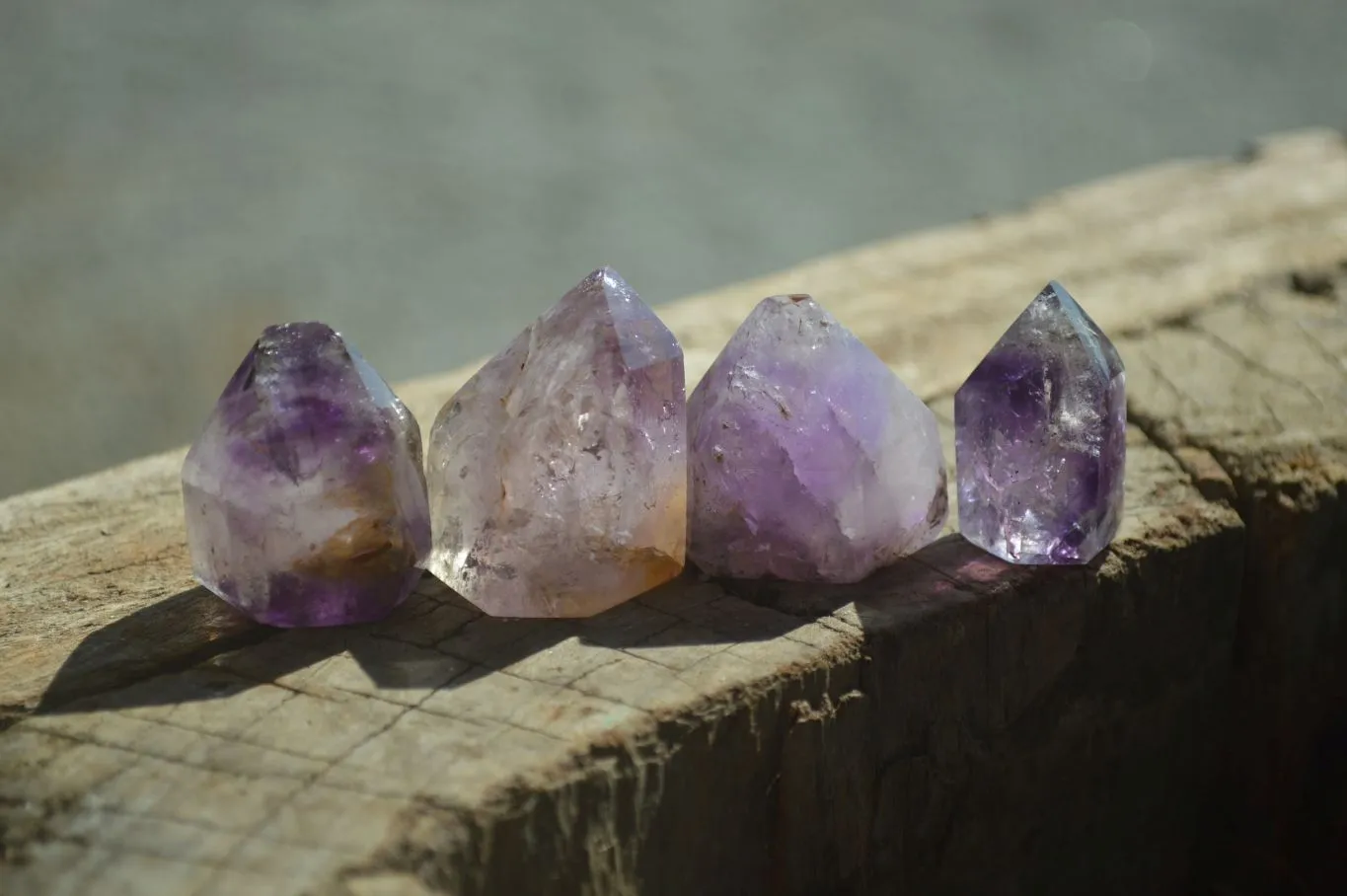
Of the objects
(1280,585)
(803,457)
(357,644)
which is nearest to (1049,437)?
(803,457)

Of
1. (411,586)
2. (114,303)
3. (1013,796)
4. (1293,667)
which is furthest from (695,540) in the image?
(114,303)

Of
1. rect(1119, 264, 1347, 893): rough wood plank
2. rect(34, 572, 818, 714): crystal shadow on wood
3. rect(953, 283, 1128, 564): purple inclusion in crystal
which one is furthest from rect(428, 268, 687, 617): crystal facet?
rect(1119, 264, 1347, 893): rough wood plank

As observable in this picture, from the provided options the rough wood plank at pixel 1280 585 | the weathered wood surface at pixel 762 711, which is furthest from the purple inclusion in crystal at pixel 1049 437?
the rough wood plank at pixel 1280 585

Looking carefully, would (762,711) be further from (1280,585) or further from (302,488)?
(1280,585)

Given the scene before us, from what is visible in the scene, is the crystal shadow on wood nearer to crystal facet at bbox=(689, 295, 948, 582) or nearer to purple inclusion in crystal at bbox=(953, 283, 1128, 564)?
crystal facet at bbox=(689, 295, 948, 582)

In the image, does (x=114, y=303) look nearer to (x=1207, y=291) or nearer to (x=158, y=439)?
(x=158, y=439)

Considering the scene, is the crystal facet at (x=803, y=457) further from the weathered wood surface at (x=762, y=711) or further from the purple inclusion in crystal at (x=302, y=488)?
the purple inclusion in crystal at (x=302, y=488)
